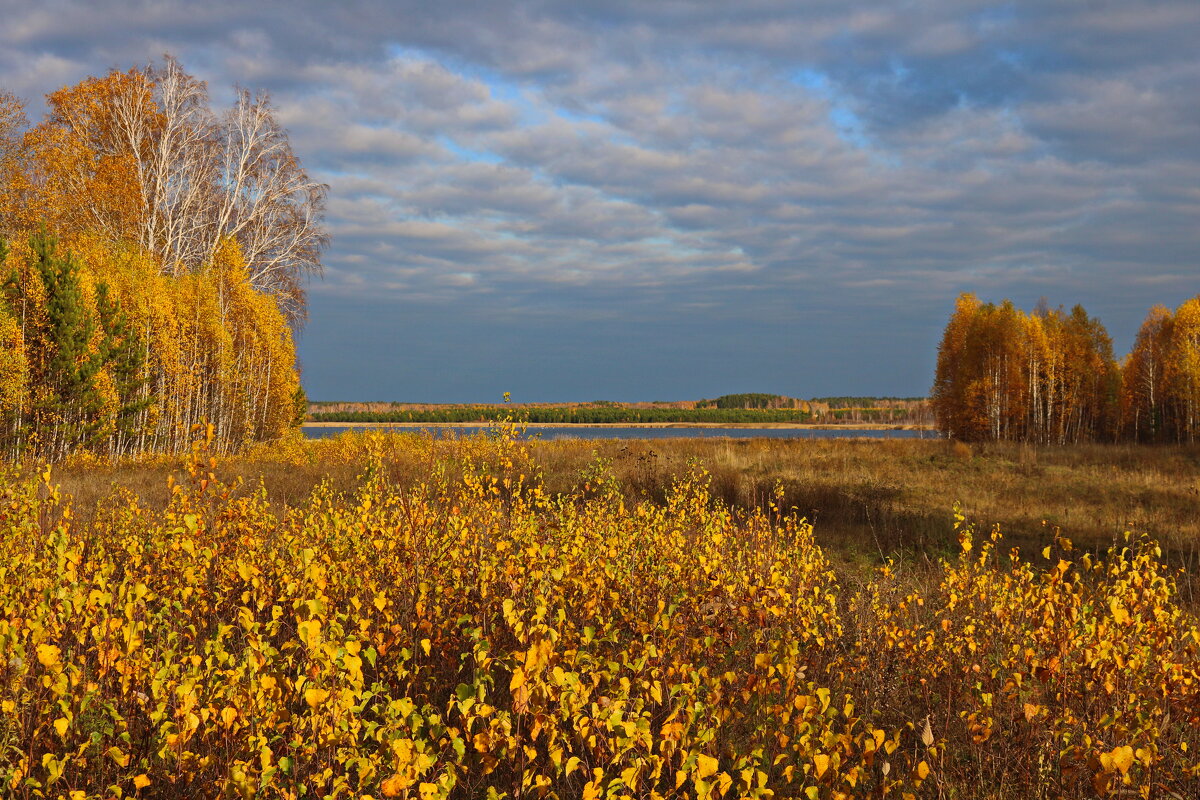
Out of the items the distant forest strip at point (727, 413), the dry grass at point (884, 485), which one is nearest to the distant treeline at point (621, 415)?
the distant forest strip at point (727, 413)

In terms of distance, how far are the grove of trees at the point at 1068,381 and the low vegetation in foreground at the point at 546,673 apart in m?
43.2

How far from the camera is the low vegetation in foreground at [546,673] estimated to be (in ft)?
7.62

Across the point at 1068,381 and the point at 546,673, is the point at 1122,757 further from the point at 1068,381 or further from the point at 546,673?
the point at 1068,381

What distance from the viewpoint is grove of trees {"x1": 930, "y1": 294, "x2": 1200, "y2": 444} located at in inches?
1674

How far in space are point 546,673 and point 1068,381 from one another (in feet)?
163

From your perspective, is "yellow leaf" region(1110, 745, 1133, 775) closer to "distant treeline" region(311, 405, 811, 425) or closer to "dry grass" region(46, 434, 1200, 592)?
"dry grass" region(46, 434, 1200, 592)

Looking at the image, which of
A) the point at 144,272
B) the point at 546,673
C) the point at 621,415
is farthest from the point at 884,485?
the point at 621,415

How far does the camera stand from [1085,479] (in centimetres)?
1978

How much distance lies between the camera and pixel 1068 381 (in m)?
43.8

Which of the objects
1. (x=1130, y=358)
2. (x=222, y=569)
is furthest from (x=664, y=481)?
(x=1130, y=358)

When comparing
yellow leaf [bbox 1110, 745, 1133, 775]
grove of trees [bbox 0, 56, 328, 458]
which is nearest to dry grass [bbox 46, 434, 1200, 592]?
grove of trees [bbox 0, 56, 328, 458]

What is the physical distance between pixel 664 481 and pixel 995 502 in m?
7.10

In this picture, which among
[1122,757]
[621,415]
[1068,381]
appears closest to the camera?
[1122,757]

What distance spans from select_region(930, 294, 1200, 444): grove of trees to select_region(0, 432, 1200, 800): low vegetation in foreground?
43249 mm
